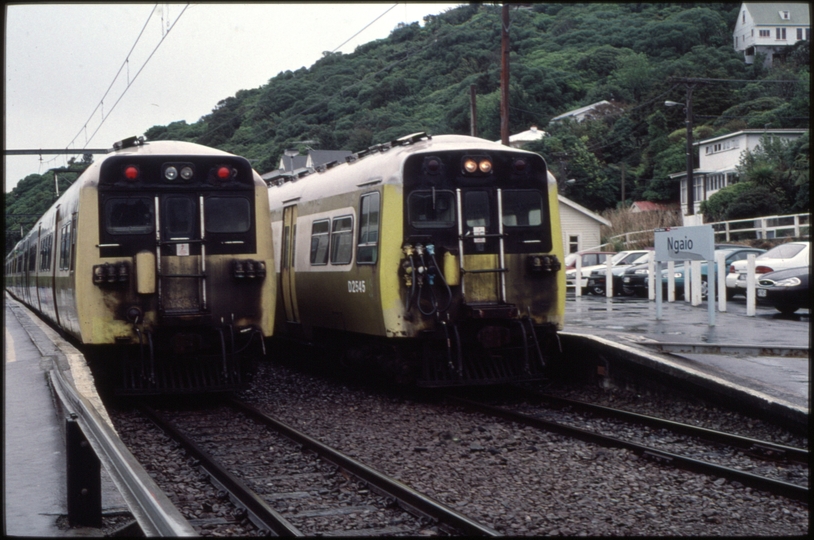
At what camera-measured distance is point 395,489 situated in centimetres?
699

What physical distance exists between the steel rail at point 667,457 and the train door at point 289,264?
17.2 ft

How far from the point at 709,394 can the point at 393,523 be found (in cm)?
531

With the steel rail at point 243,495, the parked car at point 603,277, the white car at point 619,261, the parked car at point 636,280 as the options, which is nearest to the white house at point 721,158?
the white car at point 619,261

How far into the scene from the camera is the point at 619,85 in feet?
274

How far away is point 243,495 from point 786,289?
48.1 feet

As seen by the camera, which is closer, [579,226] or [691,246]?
[691,246]

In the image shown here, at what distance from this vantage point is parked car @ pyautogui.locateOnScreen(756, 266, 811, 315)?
60.7 feet

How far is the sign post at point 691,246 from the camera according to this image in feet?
48.1

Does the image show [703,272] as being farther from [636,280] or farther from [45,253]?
[45,253]

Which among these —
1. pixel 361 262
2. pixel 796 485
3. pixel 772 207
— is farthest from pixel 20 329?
pixel 772 207

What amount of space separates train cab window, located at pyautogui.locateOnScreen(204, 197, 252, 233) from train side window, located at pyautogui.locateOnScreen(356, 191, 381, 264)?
57.3 inches

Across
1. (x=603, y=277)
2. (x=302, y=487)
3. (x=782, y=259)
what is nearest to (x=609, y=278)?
(x=603, y=277)

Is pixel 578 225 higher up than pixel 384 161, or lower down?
higher up

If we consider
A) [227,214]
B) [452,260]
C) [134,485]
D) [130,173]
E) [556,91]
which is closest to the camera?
[134,485]
